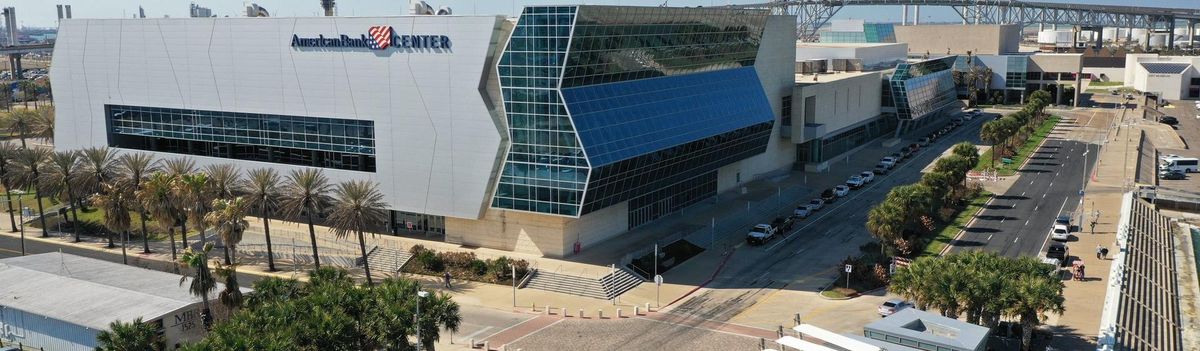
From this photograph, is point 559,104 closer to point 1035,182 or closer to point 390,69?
point 390,69

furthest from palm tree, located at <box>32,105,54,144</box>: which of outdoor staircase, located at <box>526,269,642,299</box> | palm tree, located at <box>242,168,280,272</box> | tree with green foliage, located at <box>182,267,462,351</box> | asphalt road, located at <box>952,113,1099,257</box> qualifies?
asphalt road, located at <box>952,113,1099,257</box>

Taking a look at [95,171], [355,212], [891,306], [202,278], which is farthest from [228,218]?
[891,306]

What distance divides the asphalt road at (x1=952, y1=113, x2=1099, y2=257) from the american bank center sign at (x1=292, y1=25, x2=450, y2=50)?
144ft

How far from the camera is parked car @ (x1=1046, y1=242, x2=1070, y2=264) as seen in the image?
75.5m

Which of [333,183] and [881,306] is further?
[333,183]

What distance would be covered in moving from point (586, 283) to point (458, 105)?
55.1 ft

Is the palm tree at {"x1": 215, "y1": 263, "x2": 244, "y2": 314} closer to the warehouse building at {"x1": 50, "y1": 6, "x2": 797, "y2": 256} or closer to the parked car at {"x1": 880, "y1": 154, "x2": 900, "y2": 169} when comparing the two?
the warehouse building at {"x1": 50, "y1": 6, "x2": 797, "y2": 256}

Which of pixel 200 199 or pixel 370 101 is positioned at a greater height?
pixel 370 101

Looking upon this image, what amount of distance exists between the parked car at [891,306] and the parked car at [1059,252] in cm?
1804

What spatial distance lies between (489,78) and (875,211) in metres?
29.7

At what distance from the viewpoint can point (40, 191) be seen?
90.9 meters

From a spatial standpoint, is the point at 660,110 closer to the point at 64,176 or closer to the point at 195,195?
the point at 195,195

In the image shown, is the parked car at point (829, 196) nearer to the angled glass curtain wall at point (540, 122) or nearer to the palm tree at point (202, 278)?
the angled glass curtain wall at point (540, 122)

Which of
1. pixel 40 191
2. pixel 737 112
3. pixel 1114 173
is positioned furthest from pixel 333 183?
pixel 1114 173
